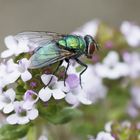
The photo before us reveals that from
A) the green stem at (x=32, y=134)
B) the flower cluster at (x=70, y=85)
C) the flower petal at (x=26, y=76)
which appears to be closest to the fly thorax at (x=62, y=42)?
the flower cluster at (x=70, y=85)

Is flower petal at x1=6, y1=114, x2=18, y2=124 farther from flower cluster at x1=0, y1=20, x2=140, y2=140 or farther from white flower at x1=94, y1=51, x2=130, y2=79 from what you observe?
white flower at x1=94, y1=51, x2=130, y2=79

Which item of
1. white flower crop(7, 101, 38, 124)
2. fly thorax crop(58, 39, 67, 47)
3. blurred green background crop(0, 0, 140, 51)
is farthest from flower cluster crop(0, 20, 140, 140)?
blurred green background crop(0, 0, 140, 51)

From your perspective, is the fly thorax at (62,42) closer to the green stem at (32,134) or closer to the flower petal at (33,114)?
the flower petal at (33,114)

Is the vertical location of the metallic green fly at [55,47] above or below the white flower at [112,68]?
above

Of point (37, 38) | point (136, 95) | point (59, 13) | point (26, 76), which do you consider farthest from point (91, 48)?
point (59, 13)

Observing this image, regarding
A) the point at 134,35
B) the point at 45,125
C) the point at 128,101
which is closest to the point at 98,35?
the point at 134,35

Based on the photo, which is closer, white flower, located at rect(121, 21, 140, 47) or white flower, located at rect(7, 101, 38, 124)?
white flower, located at rect(7, 101, 38, 124)

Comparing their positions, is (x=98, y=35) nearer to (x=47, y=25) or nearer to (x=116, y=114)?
(x=116, y=114)
